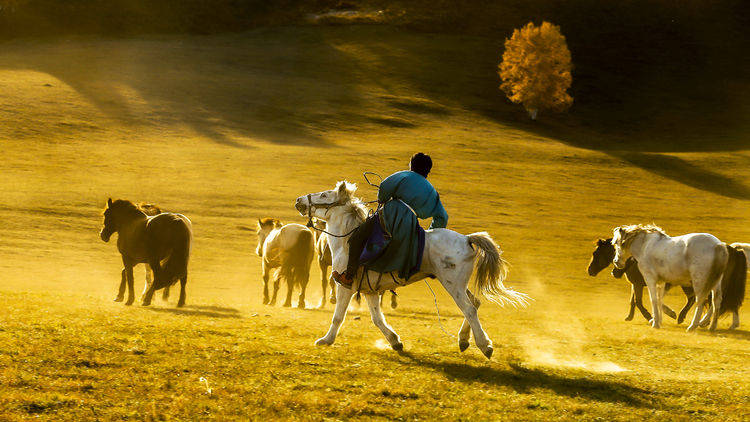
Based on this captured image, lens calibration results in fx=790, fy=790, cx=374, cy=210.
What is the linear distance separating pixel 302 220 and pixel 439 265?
927 inches

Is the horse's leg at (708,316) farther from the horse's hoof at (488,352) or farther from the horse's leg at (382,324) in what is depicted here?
the horse's leg at (382,324)

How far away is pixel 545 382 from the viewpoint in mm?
9305

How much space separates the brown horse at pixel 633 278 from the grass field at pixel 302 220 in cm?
110

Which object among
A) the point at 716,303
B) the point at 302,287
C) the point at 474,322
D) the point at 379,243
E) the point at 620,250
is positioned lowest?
the point at 302,287

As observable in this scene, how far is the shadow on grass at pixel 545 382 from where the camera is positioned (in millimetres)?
8773

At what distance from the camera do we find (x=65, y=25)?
291 ft

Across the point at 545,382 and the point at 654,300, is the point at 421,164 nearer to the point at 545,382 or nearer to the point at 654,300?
the point at 545,382

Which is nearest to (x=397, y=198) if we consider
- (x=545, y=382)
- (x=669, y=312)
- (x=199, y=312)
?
(x=545, y=382)

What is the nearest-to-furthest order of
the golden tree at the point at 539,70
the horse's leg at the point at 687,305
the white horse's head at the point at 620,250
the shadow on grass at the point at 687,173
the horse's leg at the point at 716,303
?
the horse's leg at the point at 716,303 → the white horse's head at the point at 620,250 → the horse's leg at the point at 687,305 → the shadow on grass at the point at 687,173 → the golden tree at the point at 539,70

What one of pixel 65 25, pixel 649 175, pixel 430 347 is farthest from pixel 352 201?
pixel 65 25

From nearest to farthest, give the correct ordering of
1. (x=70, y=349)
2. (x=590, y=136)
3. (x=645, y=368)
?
(x=70, y=349)
(x=645, y=368)
(x=590, y=136)

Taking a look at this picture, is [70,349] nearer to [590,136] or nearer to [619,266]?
[619,266]

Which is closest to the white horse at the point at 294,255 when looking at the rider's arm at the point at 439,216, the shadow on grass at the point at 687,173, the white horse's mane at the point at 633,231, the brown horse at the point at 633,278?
the brown horse at the point at 633,278

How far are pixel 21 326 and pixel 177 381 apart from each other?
9.41ft
